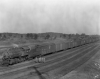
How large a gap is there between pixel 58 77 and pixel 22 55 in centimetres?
1152

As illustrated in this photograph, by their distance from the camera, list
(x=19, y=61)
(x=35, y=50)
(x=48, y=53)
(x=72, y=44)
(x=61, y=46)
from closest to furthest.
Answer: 1. (x=19, y=61)
2. (x=35, y=50)
3. (x=48, y=53)
4. (x=61, y=46)
5. (x=72, y=44)

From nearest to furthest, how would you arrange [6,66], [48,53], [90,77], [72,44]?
[90,77] < [6,66] < [48,53] < [72,44]

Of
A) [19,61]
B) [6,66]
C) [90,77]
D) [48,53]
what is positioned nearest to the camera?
[90,77]

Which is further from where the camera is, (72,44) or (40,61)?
(72,44)

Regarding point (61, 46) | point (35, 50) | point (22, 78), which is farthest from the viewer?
point (61, 46)

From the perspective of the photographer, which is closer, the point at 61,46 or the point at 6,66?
the point at 6,66

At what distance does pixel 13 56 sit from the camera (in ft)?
72.6

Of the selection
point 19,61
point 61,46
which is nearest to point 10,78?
point 19,61

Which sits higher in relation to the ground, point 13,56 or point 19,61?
point 13,56

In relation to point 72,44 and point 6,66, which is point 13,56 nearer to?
point 6,66

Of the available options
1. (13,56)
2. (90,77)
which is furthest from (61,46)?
(90,77)

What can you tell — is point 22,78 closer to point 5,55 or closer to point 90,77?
point 5,55

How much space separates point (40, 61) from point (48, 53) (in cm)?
1003

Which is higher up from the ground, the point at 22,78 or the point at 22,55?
the point at 22,55
